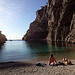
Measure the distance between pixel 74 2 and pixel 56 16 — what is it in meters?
25.5

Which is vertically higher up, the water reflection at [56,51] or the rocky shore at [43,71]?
the rocky shore at [43,71]

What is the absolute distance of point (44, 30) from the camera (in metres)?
151

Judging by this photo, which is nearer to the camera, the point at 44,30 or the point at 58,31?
the point at 58,31

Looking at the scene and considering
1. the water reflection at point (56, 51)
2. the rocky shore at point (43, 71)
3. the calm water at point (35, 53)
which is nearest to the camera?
the rocky shore at point (43, 71)

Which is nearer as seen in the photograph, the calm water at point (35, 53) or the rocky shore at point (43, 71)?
the rocky shore at point (43, 71)

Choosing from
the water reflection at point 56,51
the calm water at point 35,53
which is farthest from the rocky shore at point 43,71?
the water reflection at point 56,51

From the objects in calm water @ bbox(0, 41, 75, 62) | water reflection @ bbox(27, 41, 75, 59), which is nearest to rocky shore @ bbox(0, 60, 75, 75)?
calm water @ bbox(0, 41, 75, 62)

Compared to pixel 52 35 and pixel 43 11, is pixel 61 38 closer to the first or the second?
pixel 52 35

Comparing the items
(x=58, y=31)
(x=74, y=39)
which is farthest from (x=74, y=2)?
(x=74, y=39)

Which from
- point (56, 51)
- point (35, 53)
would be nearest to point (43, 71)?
point (35, 53)

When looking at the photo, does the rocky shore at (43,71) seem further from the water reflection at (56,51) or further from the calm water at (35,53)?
the water reflection at (56,51)

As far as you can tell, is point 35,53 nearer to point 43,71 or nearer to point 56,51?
point 56,51

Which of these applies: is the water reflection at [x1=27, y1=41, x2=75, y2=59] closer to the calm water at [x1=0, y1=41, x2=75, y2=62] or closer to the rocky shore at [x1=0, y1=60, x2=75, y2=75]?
the calm water at [x1=0, y1=41, x2=75, y2=62]

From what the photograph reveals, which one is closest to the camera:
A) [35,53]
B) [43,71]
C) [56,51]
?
[43,71]
